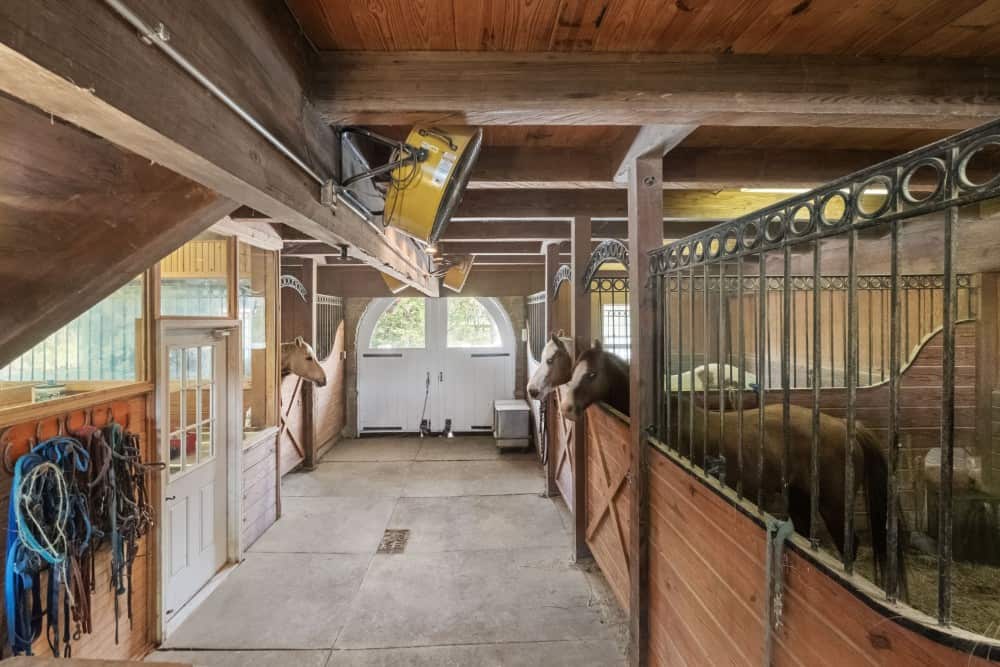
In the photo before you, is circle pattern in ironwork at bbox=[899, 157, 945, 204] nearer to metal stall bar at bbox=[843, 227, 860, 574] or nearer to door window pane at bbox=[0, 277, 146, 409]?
metal stall bar at bbox=[843, 227, 860, 574]

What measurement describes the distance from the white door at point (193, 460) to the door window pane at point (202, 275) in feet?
0.72

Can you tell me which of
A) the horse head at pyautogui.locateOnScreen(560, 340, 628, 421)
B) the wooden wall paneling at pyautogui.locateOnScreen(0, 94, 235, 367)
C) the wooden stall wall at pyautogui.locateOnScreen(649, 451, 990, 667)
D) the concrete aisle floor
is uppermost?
the wooden wall paneling at pyautogui.locateOnScreen(0, 94, 235, 367)

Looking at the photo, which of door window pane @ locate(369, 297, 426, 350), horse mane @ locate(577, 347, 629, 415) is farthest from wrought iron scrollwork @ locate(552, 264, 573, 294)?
door window pane @ locate(369, 297, 426, 350)

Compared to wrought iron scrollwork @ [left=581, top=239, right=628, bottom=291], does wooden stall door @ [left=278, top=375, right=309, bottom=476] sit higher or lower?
lower

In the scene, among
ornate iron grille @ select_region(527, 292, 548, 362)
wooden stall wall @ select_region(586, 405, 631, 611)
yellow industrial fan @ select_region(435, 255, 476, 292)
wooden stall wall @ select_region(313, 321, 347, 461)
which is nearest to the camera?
wooden stall wall @ select_region(586, 405, 631, 611)

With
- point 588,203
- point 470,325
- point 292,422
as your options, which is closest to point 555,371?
point 588,203

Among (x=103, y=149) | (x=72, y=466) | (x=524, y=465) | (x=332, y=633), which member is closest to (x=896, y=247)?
(x=103, y=149)

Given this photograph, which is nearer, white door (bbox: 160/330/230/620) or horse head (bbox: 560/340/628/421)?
white door (bbox: 160/330/230/620)

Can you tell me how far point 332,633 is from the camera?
8.06 ft

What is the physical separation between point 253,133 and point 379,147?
3.71 feet

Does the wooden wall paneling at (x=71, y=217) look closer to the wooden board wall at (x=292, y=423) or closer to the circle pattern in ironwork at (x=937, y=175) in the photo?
the circle pattern in ironwork at (x=937, y=175)

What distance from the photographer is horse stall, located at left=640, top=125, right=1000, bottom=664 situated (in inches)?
31.1

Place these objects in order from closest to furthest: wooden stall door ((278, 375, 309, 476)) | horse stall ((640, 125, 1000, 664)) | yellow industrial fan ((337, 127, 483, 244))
Answer: horse stall ((640, 125, 1000, 664)) < yellow industrial fan ((337, 127, 483, 244)) < wooden stall door ((278, 375, 309, 476))

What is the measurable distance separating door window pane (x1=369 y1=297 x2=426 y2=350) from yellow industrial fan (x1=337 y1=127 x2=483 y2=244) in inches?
213
